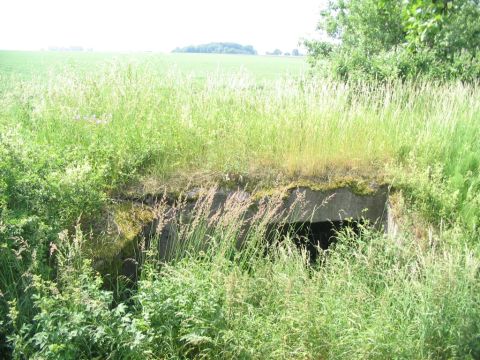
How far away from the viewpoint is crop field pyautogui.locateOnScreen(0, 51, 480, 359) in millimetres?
2941

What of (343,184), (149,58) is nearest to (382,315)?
(343,184)

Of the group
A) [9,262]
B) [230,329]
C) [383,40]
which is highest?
[383,40]

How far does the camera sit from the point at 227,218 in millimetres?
3682

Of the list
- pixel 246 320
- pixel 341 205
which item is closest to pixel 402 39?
pixel 341 205

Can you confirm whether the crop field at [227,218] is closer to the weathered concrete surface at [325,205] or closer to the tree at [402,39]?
the weathered concrete surface at [325,205]

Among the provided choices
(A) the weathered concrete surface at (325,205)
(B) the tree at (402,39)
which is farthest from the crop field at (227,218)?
(B) the tree at (402,39)

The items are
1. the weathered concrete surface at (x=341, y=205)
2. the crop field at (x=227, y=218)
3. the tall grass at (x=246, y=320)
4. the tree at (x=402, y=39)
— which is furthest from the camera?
the tree at (x=402, y=39)

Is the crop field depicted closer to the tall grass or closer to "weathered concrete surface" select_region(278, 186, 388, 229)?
the tall grass

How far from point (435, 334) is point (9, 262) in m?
2.94

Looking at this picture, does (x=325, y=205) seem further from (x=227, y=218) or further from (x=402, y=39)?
(x=402, y=39)

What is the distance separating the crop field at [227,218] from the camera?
294 cm

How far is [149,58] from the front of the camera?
686 cm

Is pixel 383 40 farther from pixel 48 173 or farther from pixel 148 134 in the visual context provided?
pixel 48 173

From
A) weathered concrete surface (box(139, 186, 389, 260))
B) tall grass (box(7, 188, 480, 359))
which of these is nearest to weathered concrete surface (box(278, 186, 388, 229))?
weathered concrete surface (box(139, 186, 389, 260))
